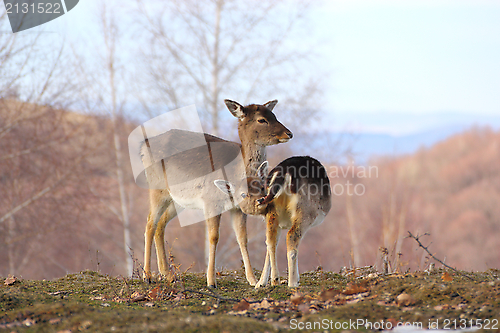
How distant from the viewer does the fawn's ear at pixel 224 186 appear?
565 cm

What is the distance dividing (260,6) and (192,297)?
35.1 feet

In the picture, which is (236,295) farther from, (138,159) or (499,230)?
(499,230)

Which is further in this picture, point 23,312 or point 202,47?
point 202,47

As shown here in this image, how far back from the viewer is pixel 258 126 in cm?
598

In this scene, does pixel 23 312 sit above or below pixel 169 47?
below

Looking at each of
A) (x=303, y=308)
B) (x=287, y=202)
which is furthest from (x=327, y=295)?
(x=287, y=202)

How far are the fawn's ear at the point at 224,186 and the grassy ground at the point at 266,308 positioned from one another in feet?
4.45

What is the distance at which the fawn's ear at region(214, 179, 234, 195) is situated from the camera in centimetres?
565

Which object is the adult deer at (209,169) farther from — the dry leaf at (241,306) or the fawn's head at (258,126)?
the dry leaf at (241,306)

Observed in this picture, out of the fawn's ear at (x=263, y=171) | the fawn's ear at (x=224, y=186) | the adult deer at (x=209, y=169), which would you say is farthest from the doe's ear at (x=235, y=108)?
the fawn's ear at (x=224, y=186)

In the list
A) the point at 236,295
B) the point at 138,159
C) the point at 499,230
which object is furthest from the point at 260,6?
the point at 499,230

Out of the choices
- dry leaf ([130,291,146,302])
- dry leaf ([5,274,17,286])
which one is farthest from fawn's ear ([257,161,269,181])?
dry leaf ([5,274,17,286])

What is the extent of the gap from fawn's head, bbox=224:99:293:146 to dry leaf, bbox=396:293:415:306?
2.39 metres

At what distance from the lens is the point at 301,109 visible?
554 inches
